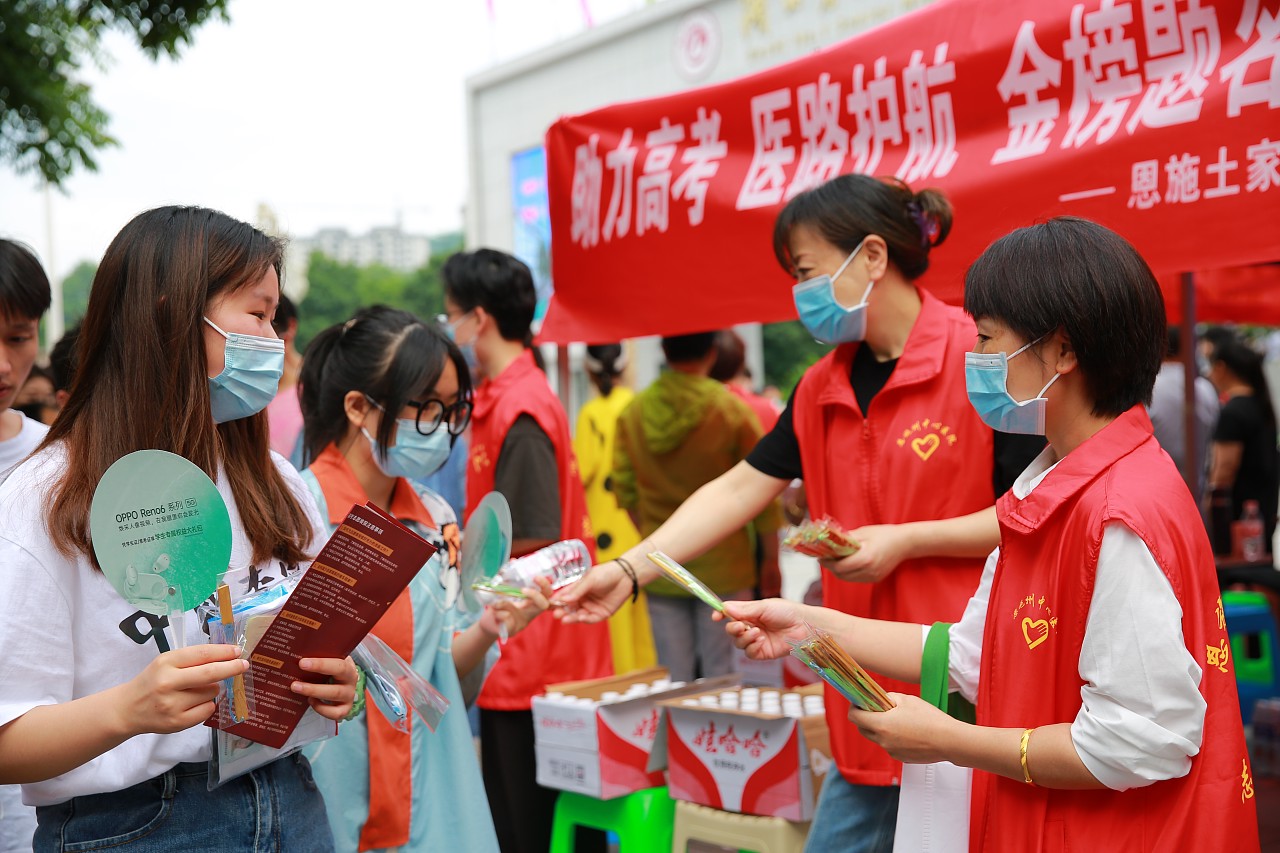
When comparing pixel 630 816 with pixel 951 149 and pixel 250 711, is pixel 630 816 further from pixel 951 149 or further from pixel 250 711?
pixel 951 149

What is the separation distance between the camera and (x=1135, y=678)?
152cm

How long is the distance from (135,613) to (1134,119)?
2.44 m

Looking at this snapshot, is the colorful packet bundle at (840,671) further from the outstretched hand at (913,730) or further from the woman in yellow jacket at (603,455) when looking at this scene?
the woman in yellow jacket at (603,455)

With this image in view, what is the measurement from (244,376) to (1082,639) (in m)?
1.35

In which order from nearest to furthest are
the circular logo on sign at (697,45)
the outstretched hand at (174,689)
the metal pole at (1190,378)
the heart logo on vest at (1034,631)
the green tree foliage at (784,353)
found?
the outstretched hand at (174,689) → the heart logo on vest at (1034,631) → the metal pole at (1190,378) → the circular logo on sign at (697,45) → the green tree foliage at (784,353)

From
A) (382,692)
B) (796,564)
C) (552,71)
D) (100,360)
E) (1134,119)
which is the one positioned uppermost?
(552,71)

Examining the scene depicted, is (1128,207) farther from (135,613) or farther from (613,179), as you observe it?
(135,613)

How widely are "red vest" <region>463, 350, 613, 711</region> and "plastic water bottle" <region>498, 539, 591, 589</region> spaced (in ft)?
3.24

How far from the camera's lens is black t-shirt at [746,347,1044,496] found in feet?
7.77

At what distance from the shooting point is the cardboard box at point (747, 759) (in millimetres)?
2953

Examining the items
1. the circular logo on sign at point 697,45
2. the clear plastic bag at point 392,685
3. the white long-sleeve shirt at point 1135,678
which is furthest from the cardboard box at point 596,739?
the circular logo on sign at point 697,45

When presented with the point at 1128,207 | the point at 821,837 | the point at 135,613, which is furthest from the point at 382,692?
→ the point at 1128,207

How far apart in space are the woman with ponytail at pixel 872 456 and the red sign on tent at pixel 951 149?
39cm

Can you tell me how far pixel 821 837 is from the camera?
8.52ft
